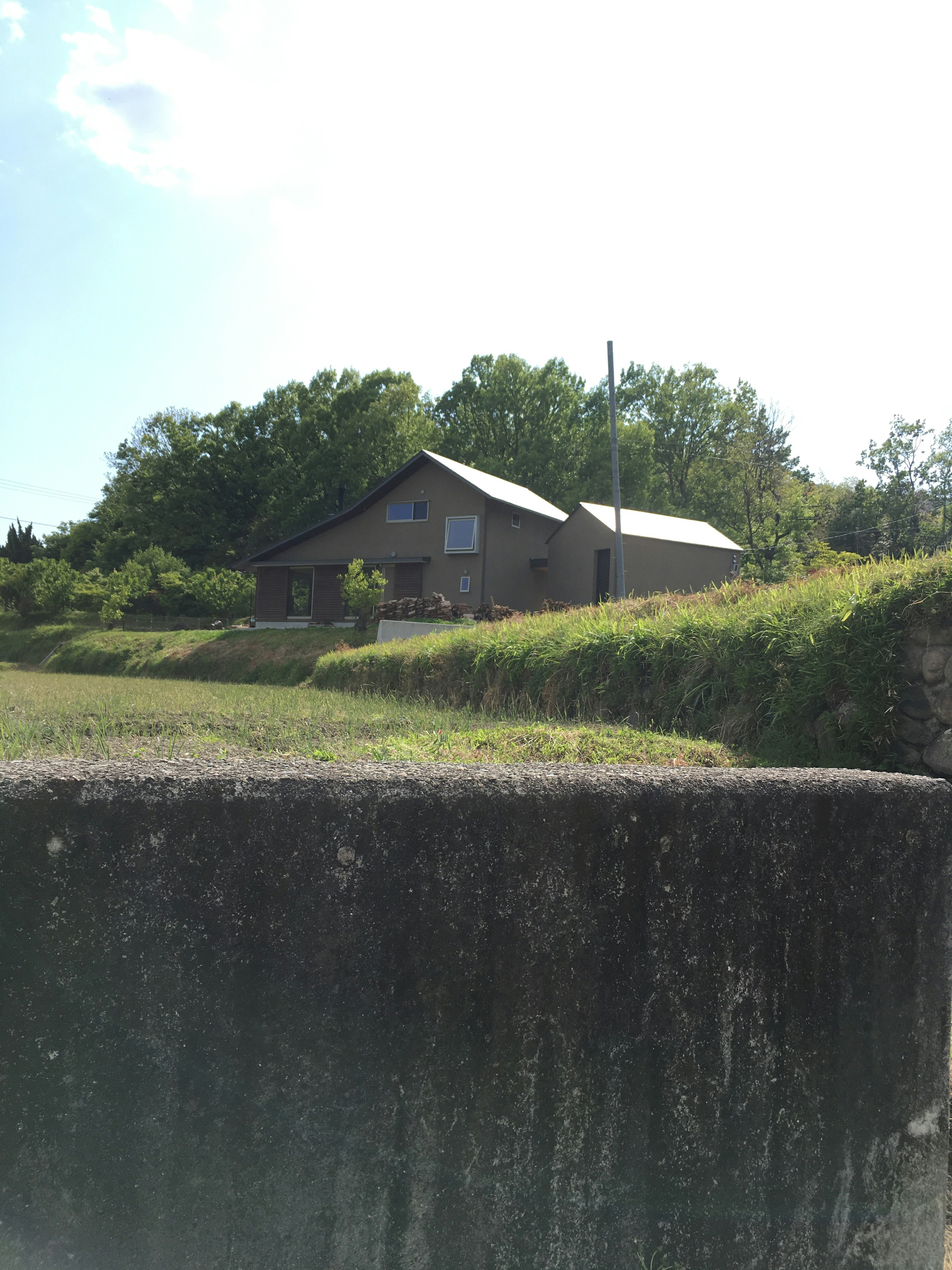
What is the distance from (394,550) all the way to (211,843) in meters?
26.5

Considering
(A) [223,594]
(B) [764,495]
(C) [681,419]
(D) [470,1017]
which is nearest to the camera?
(D) [470,1017]

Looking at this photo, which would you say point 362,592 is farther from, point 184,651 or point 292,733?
point 292,733

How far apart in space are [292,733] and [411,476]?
2411 centimetres

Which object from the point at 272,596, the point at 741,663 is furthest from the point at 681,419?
the point at 741,663

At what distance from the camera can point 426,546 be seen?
88.9ft

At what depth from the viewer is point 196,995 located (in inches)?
70.1

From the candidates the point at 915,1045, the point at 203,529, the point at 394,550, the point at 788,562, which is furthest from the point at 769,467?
the point at 915,1045

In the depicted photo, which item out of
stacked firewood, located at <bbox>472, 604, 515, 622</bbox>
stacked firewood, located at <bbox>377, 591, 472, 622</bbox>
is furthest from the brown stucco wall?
stacked firewood, located at <bbox>377, 591, 472, 622</bbox>

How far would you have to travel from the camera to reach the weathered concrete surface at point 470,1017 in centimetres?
173

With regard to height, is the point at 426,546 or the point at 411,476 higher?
the point at 411,476

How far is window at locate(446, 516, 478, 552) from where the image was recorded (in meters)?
25.8

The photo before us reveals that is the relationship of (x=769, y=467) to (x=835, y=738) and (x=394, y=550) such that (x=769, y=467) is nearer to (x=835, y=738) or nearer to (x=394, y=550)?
(x=394, y=550)

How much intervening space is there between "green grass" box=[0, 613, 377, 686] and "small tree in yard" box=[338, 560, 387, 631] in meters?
0.81

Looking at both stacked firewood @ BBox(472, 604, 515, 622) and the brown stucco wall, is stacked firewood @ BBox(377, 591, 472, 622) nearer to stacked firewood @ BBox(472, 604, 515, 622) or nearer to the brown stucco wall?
stacked firewood @ BBox(472, 604, 515, 622)
